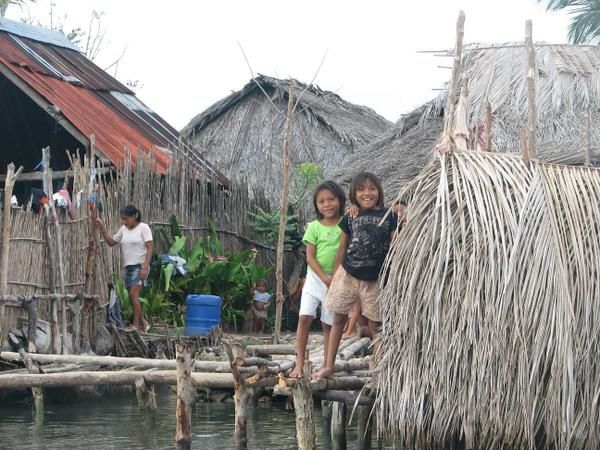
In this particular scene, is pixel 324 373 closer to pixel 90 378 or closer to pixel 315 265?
pixel 315 265

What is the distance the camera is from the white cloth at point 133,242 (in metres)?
11.8

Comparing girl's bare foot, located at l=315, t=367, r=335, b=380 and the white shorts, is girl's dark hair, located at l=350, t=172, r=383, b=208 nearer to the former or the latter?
the white shorts

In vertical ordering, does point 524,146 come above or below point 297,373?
above

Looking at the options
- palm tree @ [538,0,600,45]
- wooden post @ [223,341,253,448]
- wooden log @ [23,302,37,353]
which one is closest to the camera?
wooden post @ [223,341,253,448]

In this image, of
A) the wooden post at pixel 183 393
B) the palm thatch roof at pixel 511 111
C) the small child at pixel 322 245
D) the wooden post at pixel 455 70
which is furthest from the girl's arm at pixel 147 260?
the wooden post at pixel 455 70

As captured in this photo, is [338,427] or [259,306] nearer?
[338,427]

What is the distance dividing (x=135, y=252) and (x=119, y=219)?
0.52 m

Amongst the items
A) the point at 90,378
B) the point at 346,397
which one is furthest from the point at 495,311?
the point at 90,378

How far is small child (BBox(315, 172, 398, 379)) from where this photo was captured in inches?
286

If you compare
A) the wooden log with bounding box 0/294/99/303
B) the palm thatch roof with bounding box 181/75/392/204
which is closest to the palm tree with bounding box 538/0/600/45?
the palm thatch roof with bounding box 181/75/392/204

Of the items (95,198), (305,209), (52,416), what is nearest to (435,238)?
(52,416)

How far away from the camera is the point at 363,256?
7.27m

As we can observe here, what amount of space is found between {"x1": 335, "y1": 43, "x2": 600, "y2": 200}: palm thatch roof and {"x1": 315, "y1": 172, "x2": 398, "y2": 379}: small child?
19.2 feet

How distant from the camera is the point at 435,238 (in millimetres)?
6523
